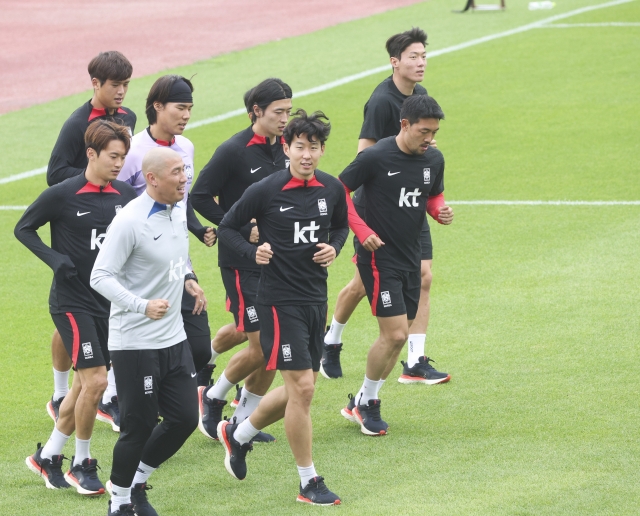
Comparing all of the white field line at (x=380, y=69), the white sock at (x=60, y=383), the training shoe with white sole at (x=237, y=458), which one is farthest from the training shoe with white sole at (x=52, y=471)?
the white field line at (x=380, y=69)

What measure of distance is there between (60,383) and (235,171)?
6.74 feet

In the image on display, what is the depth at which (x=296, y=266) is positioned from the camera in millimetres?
6996

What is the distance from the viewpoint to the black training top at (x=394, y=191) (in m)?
8.05

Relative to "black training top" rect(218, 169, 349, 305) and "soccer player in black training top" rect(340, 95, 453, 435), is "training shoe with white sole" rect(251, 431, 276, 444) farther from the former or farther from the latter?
"black training top" rect(218, 169, 349, 305)

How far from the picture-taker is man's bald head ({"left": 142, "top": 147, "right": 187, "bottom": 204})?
625 cm

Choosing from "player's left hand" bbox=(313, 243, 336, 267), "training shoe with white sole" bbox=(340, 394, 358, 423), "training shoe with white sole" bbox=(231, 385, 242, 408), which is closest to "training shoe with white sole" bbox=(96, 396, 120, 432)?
"training shoe with white sole" bbox=(231, 385, 242, 408)

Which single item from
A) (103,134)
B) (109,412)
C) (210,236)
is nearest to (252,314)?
(210,236)

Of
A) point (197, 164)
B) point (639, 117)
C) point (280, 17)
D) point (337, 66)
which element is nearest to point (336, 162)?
point (197, 164)

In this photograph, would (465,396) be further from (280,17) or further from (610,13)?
(280,17)

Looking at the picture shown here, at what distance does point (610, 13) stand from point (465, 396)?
2227 centimetres

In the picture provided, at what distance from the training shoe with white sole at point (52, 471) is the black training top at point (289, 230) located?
1.74 meters

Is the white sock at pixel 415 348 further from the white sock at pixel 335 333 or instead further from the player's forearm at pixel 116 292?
the player's forearm at pixel 116 292

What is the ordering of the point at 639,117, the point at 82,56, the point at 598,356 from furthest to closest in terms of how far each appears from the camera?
the point at 82,56
the point at 639,117
the point at 598,356

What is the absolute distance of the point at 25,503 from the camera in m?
6.99
